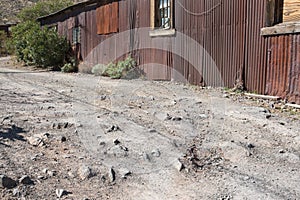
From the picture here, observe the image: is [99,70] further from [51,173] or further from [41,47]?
[51,173]

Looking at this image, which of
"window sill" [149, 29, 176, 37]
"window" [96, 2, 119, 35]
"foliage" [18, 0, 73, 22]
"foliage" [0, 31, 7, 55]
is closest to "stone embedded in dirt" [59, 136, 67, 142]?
"window sill" [149, 29, 176, 37]

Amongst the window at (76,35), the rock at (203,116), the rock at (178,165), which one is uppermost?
the window at (76,35)

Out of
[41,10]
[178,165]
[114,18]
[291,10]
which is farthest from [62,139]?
[41,10]

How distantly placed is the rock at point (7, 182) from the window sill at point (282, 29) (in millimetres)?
4826

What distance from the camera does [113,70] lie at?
1068 cm

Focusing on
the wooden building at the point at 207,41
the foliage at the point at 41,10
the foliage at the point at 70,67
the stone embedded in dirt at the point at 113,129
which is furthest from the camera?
the foliage at the point at 41,10

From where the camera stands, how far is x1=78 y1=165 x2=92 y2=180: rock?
10.5 ft

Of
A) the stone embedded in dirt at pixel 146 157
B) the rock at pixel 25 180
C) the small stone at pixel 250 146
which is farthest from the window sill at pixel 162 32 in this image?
the rock at pixel 25 180

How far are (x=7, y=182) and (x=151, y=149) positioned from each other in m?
1.55

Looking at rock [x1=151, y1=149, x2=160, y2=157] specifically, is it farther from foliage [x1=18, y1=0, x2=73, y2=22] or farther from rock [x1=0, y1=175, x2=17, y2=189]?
foliage [x1=18, y1=0, x2=73, y2=22]

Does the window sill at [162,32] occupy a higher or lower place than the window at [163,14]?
lower

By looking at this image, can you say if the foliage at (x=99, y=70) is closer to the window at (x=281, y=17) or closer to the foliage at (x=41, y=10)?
the window at (x=281, y=17)

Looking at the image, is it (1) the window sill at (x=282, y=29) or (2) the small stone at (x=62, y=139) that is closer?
(2) the small stone at (x=62, y=139)

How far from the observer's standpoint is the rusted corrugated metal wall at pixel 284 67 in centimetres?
570
